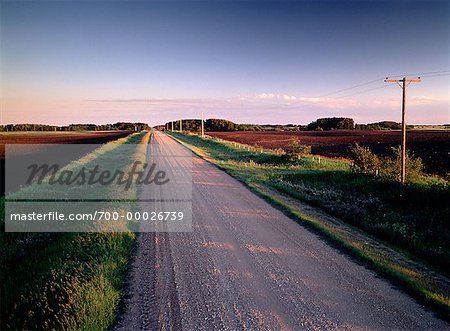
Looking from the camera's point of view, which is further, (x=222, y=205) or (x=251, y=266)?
(x=222, y=205)

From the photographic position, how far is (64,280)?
6.70m

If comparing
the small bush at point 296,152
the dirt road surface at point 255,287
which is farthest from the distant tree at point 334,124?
the dirt road surface at point 255,287

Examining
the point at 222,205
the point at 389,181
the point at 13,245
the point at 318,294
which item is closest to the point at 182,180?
the point at 222,205

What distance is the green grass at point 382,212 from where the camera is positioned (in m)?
7.49

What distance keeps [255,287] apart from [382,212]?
8484 mm

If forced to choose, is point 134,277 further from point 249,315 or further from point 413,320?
point 413,320

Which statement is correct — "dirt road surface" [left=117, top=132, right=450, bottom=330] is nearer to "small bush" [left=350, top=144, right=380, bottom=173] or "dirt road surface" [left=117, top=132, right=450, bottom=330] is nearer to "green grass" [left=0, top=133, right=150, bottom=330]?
"green grass" [left=0, top=133, right=150, bottom=330]

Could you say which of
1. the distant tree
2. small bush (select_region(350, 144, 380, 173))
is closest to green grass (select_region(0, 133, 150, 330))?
small bush (select_region(350, 144, 380, 173))

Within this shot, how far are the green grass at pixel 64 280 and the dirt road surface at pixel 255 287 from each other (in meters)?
0.39

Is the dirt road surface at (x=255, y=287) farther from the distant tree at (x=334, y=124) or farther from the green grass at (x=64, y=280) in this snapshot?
the distant tree at (x=334, y=124)

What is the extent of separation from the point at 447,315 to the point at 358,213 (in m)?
6.96

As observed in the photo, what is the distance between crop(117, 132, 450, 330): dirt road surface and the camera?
5.30 meters

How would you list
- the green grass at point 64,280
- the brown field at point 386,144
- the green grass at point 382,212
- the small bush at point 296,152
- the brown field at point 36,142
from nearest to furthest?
1. the green grass at point 64,280
2. the green grass at point 382,212
3. the small bush at point 296,152
4. the brown field at point 386,144
5. the brown field at point 36,142

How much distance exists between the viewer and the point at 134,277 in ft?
22.2
